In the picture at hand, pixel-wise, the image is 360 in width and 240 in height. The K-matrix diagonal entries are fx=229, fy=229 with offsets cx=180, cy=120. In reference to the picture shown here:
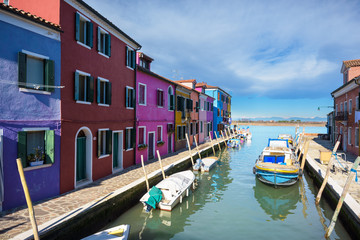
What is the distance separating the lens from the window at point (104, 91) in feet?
38.2

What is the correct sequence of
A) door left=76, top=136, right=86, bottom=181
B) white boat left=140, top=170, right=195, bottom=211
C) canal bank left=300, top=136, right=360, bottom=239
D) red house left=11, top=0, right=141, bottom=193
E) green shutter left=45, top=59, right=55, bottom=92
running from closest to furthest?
1. canal bank left=300, top=136, right=360, bottom=239
2. green shutter left=45, top=59, right=55, bottom=92
3. red house left=11, top=0, right=141, bottom=193
4. white boat left=140, top=170, right=195, bottom=211
5. door left=76, top=136, right=86, bottom=181

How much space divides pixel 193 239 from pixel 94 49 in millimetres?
9551

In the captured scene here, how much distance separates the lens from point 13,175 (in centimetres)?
757

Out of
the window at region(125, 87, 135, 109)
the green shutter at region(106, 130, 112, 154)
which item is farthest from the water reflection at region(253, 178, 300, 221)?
the window at region(125, 87, 135, 109)

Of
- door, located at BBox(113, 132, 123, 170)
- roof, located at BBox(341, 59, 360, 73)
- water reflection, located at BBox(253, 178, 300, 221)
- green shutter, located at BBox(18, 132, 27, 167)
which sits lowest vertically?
water reflection, located at BBox(253, 178, 300, 221)

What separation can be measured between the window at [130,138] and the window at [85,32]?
563cm

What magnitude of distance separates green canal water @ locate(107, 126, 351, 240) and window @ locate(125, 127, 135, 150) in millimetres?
4792

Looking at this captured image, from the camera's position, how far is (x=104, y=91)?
482 inches

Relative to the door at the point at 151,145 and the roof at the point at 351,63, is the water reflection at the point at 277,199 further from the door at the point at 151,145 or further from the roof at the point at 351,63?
the roof at the point at 351,63

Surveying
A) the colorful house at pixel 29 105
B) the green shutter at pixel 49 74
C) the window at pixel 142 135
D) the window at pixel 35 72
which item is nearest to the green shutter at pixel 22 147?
the colorful house at pixel 29 105

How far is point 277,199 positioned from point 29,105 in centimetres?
1226

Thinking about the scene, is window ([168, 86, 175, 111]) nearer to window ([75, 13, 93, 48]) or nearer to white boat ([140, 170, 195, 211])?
white boat ([140, 170, 195, 211])

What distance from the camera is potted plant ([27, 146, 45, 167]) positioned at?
8.12m

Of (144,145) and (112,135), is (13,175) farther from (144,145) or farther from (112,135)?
(144,145)
